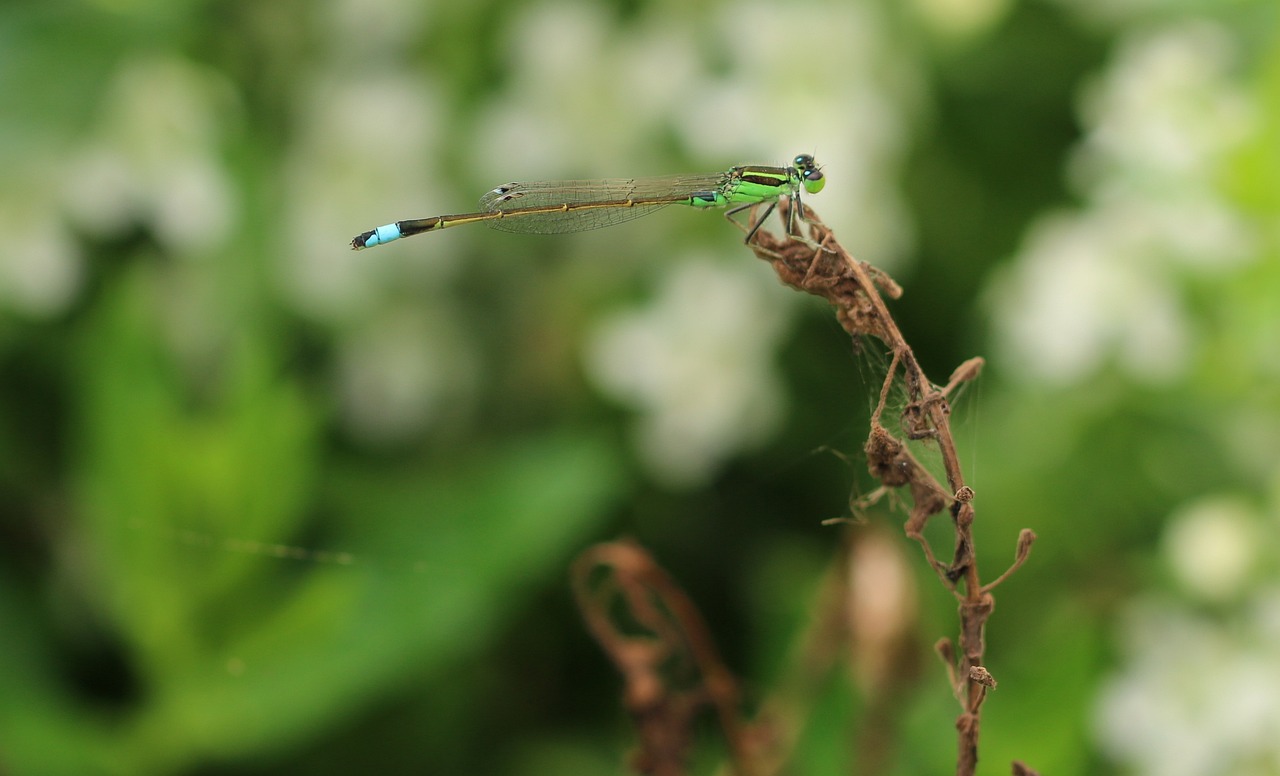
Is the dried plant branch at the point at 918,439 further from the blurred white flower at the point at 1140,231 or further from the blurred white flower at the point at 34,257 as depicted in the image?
the blurred white flower at the point at 34,257

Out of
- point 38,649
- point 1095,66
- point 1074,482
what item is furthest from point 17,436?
point 1095,66

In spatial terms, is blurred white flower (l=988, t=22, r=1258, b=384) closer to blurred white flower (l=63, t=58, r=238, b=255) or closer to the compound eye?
the compound eye

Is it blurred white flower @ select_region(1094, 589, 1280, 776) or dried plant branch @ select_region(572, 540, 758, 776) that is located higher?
dried plant branch @ select_region(572, 540, 758, 776)

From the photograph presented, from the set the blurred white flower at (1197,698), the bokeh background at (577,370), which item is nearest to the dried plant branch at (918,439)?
the bokeh background at (577,370)

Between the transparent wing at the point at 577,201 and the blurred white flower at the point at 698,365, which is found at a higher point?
the transparent wing at the point at 577,201

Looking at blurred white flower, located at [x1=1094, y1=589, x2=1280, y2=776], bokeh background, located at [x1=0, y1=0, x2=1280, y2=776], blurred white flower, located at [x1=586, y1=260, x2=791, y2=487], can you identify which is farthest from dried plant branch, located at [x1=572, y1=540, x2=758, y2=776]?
blurred white flower, located at [x1=586, y1=260, x2=791, y2=487]
